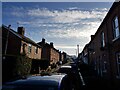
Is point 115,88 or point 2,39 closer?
point 115,88

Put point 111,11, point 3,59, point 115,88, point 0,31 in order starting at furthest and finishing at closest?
point 0,31
point 3,59
point 111,11
point 115,88

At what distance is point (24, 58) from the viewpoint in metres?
23.0

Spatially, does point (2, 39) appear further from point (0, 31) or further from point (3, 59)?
point (3, 59)

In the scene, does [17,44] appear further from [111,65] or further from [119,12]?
[119,12]

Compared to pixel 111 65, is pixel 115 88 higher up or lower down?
lower down

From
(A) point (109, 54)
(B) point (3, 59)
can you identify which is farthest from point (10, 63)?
(A) point (109, 54)

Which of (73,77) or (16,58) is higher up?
(16,58)

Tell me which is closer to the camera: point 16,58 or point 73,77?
point 73,77

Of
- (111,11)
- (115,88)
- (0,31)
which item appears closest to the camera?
(115,88)

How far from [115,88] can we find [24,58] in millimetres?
13722

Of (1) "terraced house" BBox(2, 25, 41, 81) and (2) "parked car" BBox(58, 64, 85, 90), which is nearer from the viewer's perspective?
(2) "parked car" BBox(58, 64, 85, 90)

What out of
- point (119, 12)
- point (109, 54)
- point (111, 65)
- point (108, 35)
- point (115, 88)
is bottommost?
point (115, 88)

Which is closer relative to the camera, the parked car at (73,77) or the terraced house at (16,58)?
the parked car at (73,77)

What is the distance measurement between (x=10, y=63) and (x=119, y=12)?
43.2 ft
